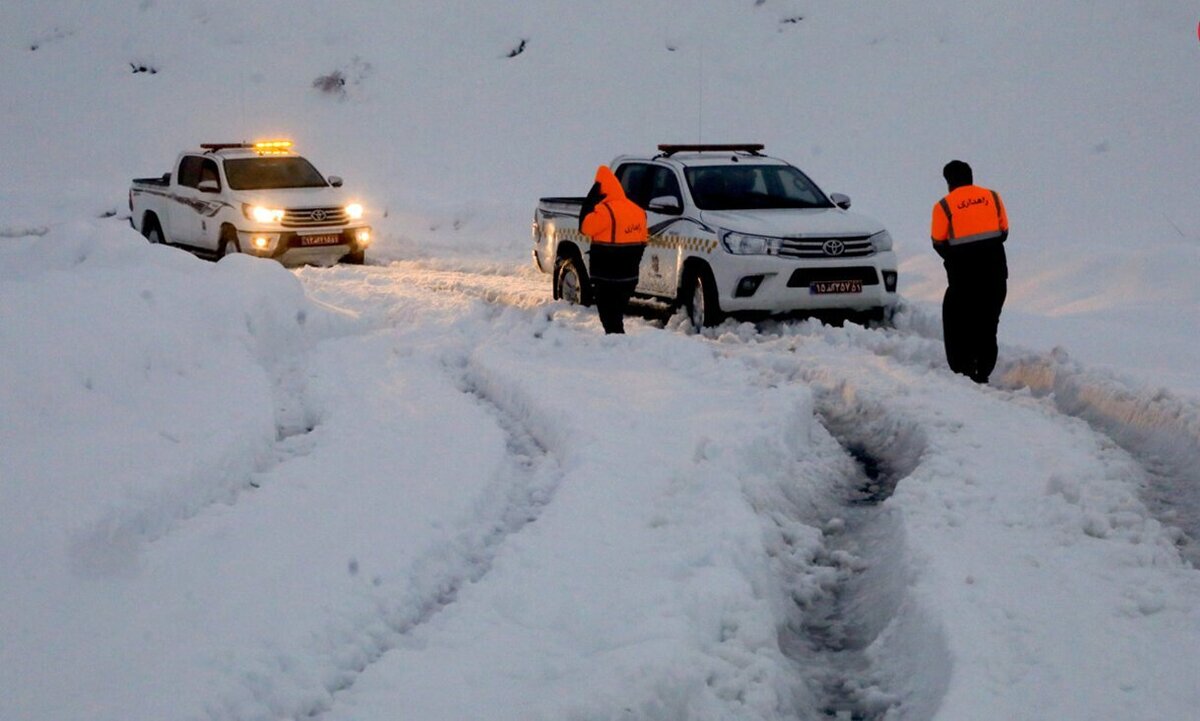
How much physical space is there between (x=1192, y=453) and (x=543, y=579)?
420 centimetres

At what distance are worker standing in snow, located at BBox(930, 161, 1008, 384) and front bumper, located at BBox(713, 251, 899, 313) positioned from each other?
1.67 m

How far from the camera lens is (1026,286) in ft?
46.0

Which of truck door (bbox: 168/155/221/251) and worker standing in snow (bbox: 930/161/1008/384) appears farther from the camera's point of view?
truck door (bbox: 168/155/221/251)

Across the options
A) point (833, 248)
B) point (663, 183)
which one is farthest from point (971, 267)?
point (663, 183)

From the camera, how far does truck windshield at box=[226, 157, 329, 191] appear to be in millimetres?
17370

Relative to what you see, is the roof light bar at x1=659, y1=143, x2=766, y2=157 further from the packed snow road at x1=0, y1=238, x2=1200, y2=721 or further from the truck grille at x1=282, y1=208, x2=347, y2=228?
the truck grille at x1=282, y1=208, x2=347, y2=228

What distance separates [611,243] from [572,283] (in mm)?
2249

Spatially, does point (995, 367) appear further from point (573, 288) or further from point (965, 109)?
point (965, 109)

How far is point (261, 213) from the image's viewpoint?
16.4 meters

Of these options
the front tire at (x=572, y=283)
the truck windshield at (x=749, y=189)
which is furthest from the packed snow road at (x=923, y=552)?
the front tire at (x=572, y=283)

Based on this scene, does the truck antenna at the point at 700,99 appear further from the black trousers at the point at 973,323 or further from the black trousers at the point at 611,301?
the black trousers at the point at 973,323

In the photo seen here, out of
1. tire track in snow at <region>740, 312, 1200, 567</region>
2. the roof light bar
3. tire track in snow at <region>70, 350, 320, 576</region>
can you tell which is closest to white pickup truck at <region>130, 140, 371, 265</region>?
the roof light bar

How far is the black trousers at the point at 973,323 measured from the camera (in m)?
9.46

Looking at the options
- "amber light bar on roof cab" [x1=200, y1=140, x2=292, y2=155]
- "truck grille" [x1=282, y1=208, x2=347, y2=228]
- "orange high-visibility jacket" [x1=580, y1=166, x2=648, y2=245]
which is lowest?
"truck grille" [x1=282, y1=208, x2=347, y2=228]
